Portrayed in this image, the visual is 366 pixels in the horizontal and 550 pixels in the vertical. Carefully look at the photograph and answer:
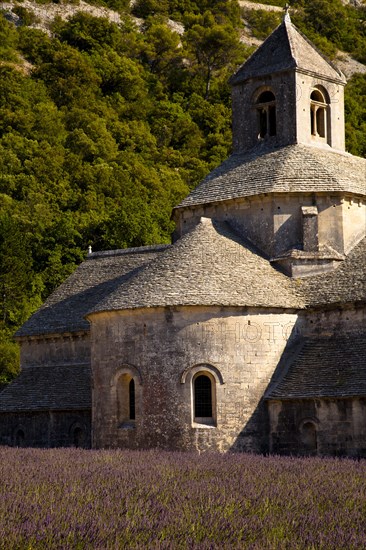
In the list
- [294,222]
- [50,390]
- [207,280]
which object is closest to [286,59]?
[294,222]

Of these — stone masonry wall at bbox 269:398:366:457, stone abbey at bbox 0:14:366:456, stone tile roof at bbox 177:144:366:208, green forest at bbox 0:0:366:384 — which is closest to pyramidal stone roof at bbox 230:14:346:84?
→ stone abbey at bbox 0:14:366:456

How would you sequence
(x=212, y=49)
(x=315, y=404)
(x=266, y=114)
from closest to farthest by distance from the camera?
(x=315, y=404)
(x=266, y=114)
(x=212, y=49)

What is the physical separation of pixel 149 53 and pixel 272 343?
85473 millimetres

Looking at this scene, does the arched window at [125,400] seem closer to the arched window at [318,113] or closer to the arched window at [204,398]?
the arched window at [204,398]

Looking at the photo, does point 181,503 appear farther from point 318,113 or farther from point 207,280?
point 318,113

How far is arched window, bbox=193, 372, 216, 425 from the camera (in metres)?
29.4

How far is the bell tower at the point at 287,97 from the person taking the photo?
35.8m

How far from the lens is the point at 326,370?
29.3 meters

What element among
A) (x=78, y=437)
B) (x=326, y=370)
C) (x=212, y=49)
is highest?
(x=212, y=49)

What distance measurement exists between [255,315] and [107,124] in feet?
206

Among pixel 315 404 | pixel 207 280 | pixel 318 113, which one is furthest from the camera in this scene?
pixel 318 113

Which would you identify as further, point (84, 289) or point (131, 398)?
point (84, 289)

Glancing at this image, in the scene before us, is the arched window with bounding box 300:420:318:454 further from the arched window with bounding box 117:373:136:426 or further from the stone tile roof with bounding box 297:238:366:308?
the arched window with bounding box 117:373:136:426

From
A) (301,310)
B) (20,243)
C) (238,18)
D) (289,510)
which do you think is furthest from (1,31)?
(289,510)
